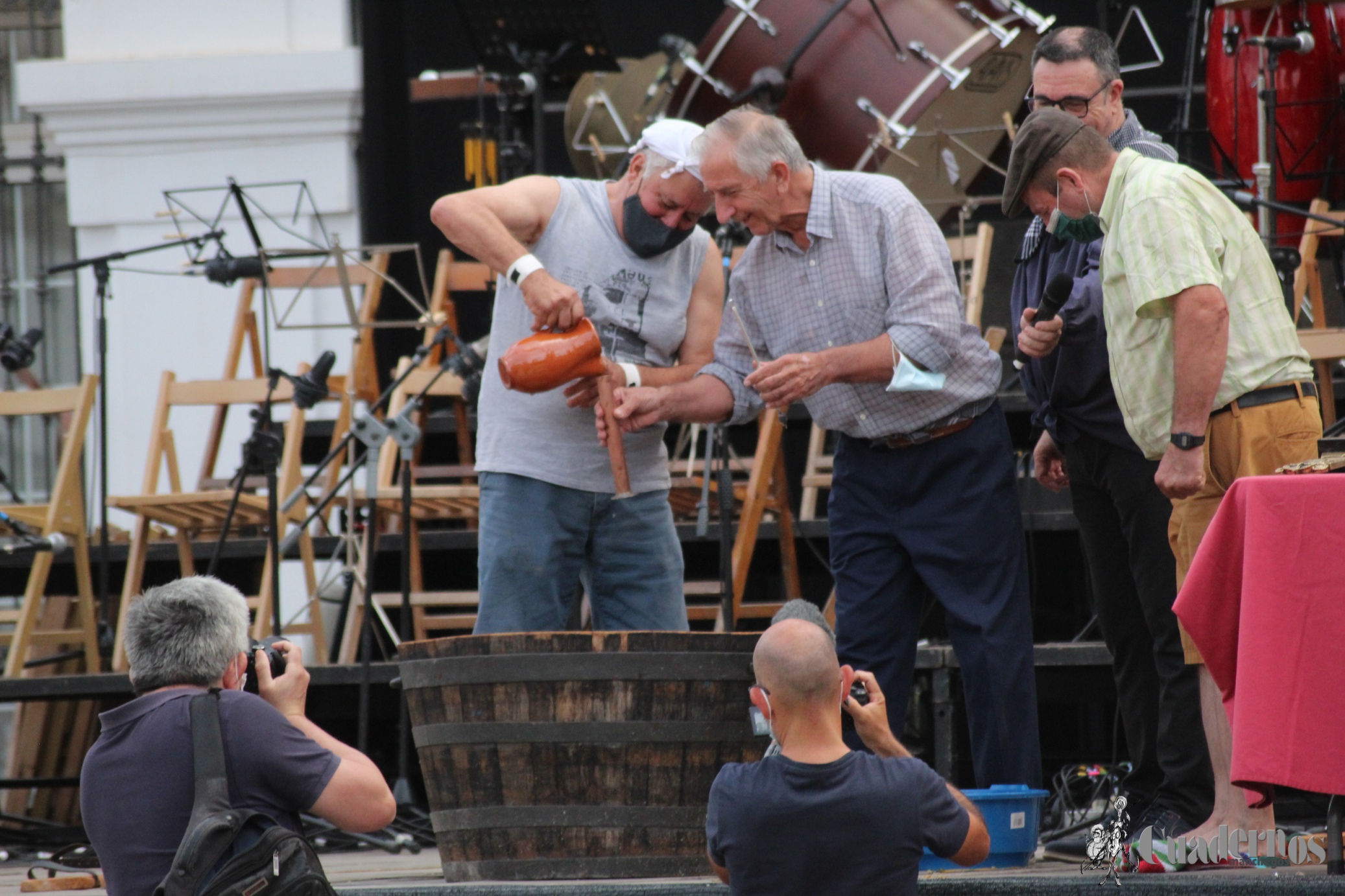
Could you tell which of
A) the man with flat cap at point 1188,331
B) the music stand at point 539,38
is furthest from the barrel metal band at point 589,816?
the music stand at point 539,38

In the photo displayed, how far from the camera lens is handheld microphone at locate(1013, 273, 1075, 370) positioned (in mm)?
3033

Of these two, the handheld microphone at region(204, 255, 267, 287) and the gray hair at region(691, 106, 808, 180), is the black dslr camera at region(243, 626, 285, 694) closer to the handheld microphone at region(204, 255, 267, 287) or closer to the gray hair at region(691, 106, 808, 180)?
the gray hair at region(691, 106, 808, 180)

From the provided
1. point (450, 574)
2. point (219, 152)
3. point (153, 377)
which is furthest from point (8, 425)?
point (450, 574)

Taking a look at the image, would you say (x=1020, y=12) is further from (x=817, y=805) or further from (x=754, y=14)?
(x=817, y=805)

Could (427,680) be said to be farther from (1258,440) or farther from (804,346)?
(1258,440)

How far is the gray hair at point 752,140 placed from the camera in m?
3.17

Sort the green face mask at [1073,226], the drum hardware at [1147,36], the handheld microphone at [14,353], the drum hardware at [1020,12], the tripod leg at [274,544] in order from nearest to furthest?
the green face mask at [1073,226]
the tripod leg at [274,544]
the drum hardware at [1147,36]
the handheld microphone at [14,353]
the drum hardware at [1020,12]

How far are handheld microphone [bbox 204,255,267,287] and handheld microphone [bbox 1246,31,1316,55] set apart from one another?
329 cm

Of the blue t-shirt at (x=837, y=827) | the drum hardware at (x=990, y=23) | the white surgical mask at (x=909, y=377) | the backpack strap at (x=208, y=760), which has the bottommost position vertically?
the blue t-shirt at (x=837, y=827)

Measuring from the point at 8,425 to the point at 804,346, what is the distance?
526 centimetres

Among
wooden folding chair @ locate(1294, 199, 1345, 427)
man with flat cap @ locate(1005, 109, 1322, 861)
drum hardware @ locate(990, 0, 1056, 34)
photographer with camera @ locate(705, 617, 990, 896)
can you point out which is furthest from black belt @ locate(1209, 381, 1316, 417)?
drum hardware @ locate(990, 0, 1056, 34)

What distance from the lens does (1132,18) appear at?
741 centimetres

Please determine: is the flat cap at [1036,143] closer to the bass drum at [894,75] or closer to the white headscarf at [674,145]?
the white headscarf at [674,145]

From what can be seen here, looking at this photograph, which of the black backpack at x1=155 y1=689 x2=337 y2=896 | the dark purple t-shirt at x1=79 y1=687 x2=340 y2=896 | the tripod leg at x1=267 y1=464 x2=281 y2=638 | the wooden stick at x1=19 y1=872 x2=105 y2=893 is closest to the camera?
the black backpack at x1=155 y1=689 x2=337 y2=896
